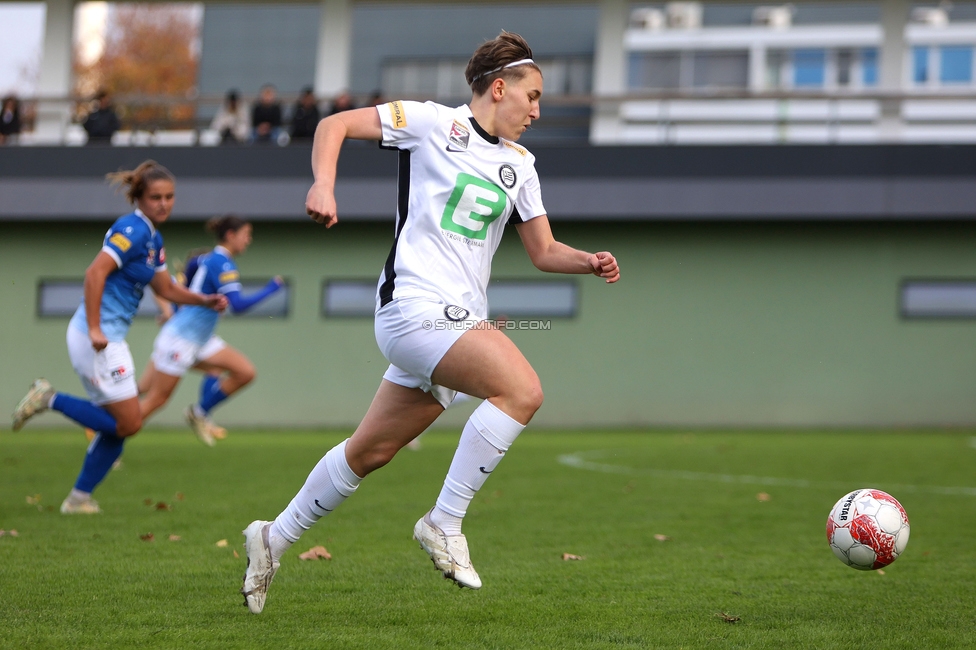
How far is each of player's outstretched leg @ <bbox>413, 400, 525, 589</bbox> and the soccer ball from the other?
1761 mm

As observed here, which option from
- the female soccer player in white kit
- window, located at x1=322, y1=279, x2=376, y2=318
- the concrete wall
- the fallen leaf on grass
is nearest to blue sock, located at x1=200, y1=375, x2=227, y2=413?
the fallen leaf on grass

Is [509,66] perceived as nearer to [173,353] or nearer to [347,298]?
[173,353]

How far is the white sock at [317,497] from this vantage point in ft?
12.9

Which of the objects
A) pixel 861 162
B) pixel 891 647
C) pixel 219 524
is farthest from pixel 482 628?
pixel 861 162

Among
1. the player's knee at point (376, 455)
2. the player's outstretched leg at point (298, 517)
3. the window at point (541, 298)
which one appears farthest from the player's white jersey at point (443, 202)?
the window at point (541, 298)

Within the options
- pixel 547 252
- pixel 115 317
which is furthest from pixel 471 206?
pixel 115 317

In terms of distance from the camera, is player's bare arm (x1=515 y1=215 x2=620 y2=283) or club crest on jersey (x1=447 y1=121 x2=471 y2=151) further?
player's bare arm (x1=515 y1=215 x2=620 y2=283)

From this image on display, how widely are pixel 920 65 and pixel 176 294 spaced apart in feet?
107

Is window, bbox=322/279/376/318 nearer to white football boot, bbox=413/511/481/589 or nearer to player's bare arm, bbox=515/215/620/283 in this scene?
player's bare arm, bbox=515/215/620/283

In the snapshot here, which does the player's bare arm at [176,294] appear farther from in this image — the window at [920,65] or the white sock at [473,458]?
the window at [920,65]

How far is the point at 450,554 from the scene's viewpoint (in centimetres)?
361

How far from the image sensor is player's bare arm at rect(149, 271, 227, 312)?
22.4ft

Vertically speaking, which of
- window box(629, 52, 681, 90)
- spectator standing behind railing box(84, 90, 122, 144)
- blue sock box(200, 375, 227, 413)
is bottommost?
blue sock box(200, 375, 227, 413)

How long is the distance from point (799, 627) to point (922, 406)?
609 inches
